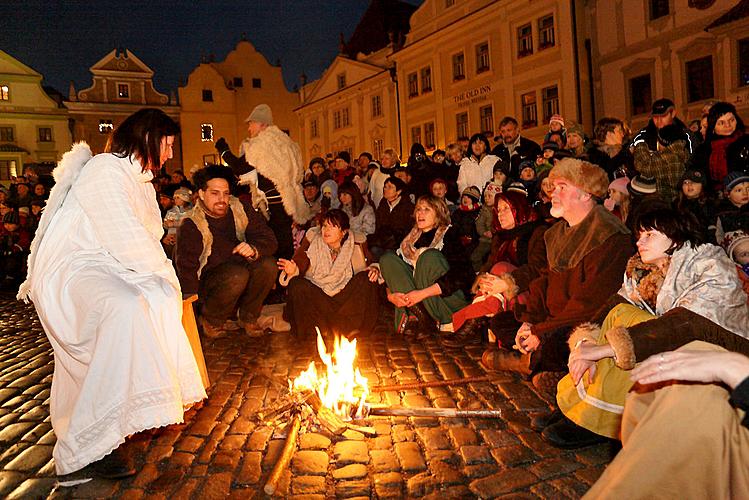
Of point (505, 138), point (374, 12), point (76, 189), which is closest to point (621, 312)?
point (76, 189)

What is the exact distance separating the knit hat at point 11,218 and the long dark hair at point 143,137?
12.6 metres

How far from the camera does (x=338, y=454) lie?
3826mm

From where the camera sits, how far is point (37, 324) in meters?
9.02

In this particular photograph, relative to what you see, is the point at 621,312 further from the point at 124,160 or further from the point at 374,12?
the point at 374,12

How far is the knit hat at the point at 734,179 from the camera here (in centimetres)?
616

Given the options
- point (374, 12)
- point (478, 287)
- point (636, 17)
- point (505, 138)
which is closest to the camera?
point (478, 287)

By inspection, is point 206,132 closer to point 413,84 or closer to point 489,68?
point 413,84

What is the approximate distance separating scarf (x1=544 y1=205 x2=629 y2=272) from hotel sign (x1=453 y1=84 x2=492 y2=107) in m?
26.1

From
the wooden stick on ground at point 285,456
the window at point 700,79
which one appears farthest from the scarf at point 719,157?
the window at point 700,79

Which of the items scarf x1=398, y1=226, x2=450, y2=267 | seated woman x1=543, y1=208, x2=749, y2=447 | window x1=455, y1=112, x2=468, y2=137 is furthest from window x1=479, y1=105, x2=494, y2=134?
seated woman x1=543, y1=208, x2=749, y2=447

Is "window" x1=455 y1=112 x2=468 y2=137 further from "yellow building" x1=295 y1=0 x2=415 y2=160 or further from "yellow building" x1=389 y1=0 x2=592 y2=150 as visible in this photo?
"yellow building" x1=295 y1=0 x2=415 y2=160

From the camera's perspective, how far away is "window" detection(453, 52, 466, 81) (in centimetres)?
3123

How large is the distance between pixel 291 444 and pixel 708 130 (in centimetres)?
660

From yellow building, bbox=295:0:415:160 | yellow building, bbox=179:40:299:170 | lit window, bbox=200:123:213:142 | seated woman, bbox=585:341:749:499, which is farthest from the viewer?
lit window, bbox=200:123:213:142
